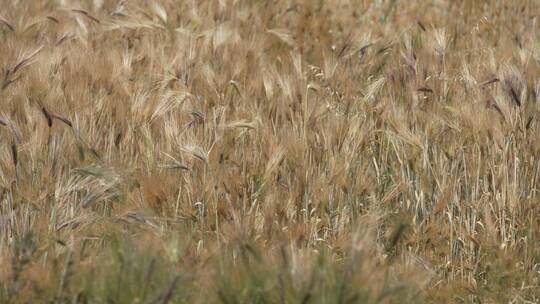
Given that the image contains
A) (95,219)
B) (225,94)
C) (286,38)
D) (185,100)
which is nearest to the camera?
(95,219)

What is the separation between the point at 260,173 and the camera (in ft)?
9.40

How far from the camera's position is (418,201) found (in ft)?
9.43

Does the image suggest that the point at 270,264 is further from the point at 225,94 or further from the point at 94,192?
the point at 225,94

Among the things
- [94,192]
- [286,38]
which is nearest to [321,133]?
[94,192]

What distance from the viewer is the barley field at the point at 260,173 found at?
1.98 metres

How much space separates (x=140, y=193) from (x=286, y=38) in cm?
199

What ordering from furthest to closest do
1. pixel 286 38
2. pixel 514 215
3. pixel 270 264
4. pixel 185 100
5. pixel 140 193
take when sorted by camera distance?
1. pixel 286 38
2. pixel 185 100
3. pixel 514 215
4. pixel 140 193
5. pixel 270 264

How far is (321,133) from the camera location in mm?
3061

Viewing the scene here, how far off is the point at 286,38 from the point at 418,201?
1.78 metres

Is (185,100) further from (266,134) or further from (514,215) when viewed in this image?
(514,215)

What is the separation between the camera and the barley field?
1982 mm

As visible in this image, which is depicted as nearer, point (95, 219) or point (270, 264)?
point (270, 264)

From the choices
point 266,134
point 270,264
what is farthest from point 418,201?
point 270,264

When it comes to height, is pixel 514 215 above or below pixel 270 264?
below
